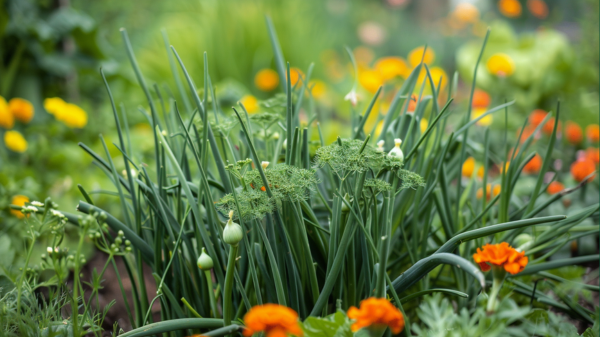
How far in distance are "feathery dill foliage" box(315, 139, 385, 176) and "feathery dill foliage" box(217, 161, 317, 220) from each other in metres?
0.04

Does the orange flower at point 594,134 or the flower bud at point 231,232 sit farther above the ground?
the flower bud at point 231,232

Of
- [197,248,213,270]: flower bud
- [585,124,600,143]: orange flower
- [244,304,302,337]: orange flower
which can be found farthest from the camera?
[585,124,600,143]: orange flower

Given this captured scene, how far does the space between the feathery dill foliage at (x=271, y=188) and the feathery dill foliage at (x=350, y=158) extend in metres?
0.04

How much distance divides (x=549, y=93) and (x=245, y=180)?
8.66 ft

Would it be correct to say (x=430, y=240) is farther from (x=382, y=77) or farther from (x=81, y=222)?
(x=382, y=77)

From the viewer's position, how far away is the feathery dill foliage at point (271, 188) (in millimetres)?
650

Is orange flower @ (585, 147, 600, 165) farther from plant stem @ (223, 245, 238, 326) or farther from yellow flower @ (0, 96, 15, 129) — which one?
yellow flower @ (0, 96, 15, 129)

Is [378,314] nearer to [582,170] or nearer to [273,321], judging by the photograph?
[273,321]

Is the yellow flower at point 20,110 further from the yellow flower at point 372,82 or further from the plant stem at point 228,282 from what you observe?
the plant stem at point 228,282

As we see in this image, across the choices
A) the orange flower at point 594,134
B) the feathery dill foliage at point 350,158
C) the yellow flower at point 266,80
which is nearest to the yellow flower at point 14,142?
the yellow flower at point 266,80

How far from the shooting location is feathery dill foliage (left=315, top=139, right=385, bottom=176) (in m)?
0.67

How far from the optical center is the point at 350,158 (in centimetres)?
67

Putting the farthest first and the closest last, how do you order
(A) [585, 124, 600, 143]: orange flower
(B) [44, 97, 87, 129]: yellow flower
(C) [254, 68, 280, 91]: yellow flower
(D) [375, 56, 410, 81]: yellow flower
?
(C) [254, 68, 280, 91]: yellow flower < (D) [375, 56, 410, 81]: yellow flower < (B) [44, 97, 87, 129]: yellow flower < (A) [585, 124, 600, 143]: orange flower

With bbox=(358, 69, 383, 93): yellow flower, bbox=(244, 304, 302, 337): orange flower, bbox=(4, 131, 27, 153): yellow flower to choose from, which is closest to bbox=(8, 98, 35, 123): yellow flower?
bbox=(4, 131, 27, 153): yellow flower
